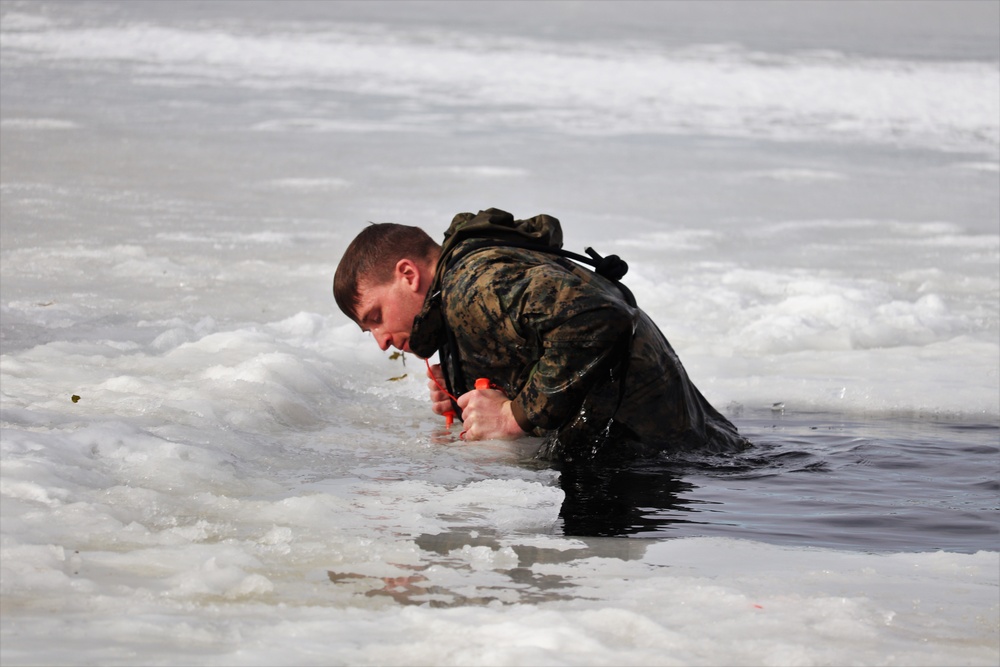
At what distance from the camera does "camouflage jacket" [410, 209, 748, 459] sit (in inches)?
134

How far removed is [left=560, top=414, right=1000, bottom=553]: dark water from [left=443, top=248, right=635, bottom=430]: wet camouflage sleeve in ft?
0.87

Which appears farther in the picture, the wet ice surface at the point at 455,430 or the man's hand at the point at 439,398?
the man's hand at the point at 439,398

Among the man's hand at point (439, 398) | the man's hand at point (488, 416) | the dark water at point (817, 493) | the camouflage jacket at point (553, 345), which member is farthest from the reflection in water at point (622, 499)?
the man's hand at point (439, 398)

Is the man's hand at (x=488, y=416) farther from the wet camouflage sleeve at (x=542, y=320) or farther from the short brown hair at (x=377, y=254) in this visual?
the short brown hair at (x=377, y=254)

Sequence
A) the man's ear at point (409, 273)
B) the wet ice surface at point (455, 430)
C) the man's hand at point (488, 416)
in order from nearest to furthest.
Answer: the wet ice surface at point (455, 430), the man's hand at point (488, 416), the man's ear at point (409, 273)

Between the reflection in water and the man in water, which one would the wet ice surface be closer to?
the reflection in water

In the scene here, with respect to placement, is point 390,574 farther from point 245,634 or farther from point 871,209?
point 871,209

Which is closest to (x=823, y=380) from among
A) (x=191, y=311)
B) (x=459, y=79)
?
(x=191, y=311)

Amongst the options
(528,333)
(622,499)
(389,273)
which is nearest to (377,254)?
(389,273)

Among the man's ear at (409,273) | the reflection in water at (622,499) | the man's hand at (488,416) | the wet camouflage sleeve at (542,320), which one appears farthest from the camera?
the man's ear at (409,273)

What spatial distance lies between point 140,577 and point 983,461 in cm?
290

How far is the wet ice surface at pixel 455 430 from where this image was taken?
2250 millimetres

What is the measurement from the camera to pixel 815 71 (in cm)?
1756

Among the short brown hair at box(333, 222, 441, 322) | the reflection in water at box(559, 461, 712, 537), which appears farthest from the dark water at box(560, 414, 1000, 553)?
the short brown hair at box(333, 222, 441, 322)
